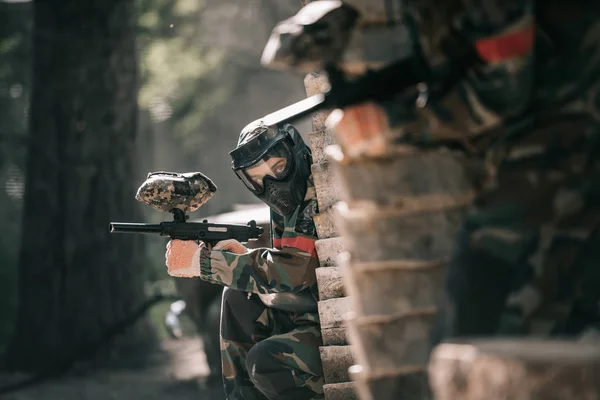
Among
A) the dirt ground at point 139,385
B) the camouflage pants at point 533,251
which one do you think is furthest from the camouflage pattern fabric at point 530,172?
the dirt ground at point 139,385

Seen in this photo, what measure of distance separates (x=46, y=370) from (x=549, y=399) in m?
8.17

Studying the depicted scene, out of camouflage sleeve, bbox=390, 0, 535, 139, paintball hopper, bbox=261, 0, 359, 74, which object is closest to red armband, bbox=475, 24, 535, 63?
camouflage sleeve, bbox=390, 0, 535, 139

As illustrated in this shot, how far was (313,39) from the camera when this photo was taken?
2854mm

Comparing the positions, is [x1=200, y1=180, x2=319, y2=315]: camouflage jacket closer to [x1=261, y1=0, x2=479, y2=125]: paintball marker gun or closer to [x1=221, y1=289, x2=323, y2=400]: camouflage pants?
[x1=221, y1=289, x2=323, y2=400]: camouflage pants

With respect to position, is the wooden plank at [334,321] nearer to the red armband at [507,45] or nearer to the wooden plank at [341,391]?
the wooden plank at [341,391]

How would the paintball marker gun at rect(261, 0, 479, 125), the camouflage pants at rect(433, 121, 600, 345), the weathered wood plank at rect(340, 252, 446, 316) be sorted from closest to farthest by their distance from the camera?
the camouflage pants at rect(433, 121, 600, 345) < the paintball marker gun at rect(261, 0, 479, 125) < the weathered wood plank at rect(340, 252, 446, 316)

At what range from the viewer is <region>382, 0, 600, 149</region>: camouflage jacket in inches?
102

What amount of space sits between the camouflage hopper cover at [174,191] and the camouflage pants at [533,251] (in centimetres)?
282

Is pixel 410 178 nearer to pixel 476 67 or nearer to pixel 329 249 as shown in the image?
pixel 476 67

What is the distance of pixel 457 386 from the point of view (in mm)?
2209

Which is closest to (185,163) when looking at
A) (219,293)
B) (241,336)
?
(219,293)

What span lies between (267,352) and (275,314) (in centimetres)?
38

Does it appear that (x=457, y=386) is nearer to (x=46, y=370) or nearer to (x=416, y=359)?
(x=416, y=359)

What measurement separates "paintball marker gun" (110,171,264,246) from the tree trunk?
4.85m
